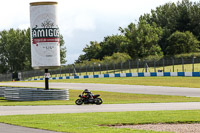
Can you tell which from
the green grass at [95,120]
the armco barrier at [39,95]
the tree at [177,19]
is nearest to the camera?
the green grass at [95,120]

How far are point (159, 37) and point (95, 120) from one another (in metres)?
121

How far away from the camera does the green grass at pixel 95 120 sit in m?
14.8

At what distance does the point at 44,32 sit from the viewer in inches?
1298

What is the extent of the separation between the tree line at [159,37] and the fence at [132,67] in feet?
64.0

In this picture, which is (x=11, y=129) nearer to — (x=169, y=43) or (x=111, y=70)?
(x=111, y=70)

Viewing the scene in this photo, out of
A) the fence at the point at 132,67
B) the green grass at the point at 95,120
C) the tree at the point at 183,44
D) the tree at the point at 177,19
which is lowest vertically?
the green grass at the point at 95,120

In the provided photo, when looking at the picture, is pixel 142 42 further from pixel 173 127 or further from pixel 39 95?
pixel 173 127

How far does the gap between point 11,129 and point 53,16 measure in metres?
19.2

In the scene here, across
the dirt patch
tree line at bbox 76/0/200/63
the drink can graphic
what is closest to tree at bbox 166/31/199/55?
tree line at bbox 76/0/200/63

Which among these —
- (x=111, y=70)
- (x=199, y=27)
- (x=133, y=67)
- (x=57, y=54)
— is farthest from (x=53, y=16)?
(x=199, y=27)

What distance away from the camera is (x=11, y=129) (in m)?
14.9

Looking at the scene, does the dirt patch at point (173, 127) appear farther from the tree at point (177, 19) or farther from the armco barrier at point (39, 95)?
the tree at point (177, 19)

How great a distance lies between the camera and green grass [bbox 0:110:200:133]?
1481 cm

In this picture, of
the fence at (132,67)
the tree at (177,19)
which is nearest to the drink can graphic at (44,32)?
the fence at (132,67)
